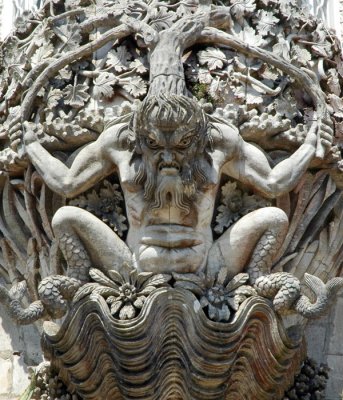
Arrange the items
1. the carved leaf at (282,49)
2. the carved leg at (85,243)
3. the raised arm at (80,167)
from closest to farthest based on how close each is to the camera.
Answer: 1. the carved leg at (85,243)
2. the raised arm at (80,167)
3. the carved leaf at (282,49)

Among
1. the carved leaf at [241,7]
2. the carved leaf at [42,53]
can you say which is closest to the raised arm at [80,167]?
the carved leaf at [42,53]

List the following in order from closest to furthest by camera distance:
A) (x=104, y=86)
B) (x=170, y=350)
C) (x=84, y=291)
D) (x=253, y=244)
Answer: (x=170, y=350)
(x=84, y=291)
(x=253, y=244)
(x=104, y=86)

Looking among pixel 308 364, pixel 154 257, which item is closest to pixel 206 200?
pixel 154 257

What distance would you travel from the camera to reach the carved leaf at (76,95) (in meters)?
12.2

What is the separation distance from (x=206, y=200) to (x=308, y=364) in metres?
1.36

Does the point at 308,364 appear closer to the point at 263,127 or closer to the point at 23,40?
the point at 263,127

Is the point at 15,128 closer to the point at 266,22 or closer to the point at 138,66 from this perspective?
the point at 138,66

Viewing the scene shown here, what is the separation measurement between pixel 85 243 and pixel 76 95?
109 cm

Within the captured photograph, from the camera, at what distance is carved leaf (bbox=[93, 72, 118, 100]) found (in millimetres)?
12219

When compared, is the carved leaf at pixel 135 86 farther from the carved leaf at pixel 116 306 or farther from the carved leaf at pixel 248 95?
the carved leaf at pixel 116 306

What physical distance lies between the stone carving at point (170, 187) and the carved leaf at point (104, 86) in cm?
1

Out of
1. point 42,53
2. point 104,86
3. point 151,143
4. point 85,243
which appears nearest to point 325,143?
point 151,143

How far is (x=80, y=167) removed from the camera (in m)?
12.0

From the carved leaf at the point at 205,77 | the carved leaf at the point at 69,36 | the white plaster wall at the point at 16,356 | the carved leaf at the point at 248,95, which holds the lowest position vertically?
the white plaster wall at the point at 16,356
